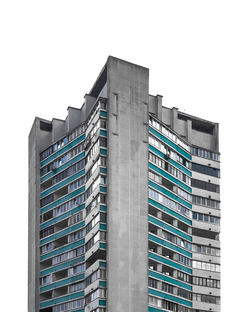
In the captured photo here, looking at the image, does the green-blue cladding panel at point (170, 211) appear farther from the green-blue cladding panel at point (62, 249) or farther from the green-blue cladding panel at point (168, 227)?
the green-blue cladding panel at point (62, 249)

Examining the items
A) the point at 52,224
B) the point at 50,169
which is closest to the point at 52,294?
the point at 52,224

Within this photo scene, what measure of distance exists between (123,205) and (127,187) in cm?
335

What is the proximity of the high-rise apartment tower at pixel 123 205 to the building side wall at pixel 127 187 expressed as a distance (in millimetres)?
175

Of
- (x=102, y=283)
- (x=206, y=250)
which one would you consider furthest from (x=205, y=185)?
(x=102, y=283)

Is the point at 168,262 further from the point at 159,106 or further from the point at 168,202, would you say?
the point at 159,106

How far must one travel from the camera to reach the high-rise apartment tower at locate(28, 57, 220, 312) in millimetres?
125312

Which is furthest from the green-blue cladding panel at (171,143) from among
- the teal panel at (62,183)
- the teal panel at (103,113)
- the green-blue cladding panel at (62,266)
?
the green-blue cladding panel at (62,266)

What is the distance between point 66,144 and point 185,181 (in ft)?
80.8

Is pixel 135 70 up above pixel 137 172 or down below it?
above

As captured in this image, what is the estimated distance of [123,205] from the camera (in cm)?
12631

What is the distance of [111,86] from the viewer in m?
131

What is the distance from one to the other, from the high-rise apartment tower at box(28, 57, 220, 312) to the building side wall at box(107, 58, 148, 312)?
175 millimetres

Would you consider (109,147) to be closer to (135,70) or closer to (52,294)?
(135,70)

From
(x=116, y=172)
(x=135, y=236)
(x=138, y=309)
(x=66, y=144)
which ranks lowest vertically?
(x=138, y=309)
